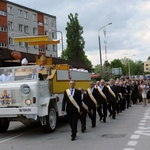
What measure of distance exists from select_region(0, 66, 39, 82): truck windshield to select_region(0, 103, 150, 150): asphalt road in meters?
1.91

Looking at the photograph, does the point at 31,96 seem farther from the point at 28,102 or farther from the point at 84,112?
the point at 84,112

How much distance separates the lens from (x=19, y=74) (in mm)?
12703

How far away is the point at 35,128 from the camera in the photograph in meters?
14.2

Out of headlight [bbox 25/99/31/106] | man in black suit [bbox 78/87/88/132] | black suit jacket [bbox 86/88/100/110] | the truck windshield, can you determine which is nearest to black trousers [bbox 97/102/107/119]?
black suit jacket [bbox 86/88/100/110]

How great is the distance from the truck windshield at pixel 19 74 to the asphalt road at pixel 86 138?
1.91m

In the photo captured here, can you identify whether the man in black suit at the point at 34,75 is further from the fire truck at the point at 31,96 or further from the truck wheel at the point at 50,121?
the truck wheel at the point at 50,121

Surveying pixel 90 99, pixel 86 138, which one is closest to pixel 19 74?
pixel 90 99

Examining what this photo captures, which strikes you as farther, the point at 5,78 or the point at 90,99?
the point at 90,99

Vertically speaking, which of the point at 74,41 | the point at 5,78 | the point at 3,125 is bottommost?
the point at 3,125

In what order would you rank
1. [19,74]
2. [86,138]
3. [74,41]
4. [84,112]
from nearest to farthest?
1. [86,138]
2. [19,74]
3. [84,112]
4. [74,41]

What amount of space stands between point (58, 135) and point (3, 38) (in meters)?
47.4

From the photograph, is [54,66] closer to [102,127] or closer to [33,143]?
[102,127]

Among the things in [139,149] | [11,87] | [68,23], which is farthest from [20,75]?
[68,23]

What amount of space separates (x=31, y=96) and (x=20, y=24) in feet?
176
